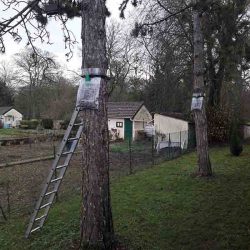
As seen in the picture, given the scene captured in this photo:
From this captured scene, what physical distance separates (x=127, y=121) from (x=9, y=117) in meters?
32.6

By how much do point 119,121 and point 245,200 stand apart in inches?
957

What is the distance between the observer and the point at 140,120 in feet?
108

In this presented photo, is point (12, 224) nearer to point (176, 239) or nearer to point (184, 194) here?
point (176, 239)

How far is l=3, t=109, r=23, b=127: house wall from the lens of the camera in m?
57.8

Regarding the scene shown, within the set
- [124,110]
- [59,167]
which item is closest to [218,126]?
[124,110]

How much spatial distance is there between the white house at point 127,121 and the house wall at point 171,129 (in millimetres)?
6945

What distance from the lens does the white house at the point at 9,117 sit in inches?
2259

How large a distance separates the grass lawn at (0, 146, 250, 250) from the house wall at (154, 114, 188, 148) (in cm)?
1019

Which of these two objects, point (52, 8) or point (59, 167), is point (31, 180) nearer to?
point (59, 167)

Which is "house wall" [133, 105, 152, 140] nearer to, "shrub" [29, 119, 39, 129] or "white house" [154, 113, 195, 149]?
"white house" [154, 113, 195, 149]

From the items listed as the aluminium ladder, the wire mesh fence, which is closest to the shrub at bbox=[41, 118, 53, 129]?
the wire mesh fence

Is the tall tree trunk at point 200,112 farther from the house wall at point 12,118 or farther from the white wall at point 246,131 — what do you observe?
the house wall at point 12,118

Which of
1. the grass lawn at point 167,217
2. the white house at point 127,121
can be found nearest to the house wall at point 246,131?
the white house at point 127,121

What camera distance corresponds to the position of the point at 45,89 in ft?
177
